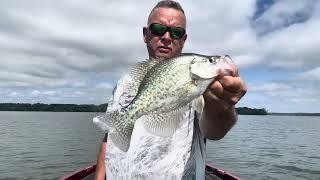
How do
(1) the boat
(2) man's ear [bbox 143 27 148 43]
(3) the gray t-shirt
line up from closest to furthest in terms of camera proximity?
(3) the gray t-shirt
(2) man's ear [bbox 143 27 148 43]
(1) the boat

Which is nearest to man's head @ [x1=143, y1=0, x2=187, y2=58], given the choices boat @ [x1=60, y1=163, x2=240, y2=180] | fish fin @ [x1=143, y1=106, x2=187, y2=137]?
fish fin @ [x1=143, y1=106, x2=187, y2=137]

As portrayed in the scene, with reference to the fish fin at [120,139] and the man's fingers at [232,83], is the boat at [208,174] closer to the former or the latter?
the fish fin at [120,139]

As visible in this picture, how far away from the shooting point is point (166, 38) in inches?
175

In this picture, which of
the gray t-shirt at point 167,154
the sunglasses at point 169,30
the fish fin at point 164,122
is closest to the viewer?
the fish fin at point 164,122

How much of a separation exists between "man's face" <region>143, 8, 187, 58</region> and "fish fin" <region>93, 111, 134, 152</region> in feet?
3.80

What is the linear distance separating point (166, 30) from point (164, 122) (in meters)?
1.37

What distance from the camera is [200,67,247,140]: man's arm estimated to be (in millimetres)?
3115

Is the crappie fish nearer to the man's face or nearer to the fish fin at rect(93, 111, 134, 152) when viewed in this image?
the fish fin at rect(93, 111, 134, 152)

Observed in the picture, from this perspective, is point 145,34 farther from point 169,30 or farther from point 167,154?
point 167,154

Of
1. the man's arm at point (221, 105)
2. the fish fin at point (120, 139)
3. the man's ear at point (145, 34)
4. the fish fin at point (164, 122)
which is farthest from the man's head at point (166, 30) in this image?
the fish fin at point (120, 139)

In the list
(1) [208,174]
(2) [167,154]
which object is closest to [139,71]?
(2) [167,154]

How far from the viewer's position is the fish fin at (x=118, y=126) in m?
3.48

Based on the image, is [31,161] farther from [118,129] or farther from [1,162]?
[118,129]

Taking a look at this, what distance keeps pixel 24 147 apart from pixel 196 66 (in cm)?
5046
